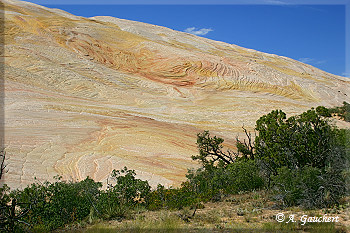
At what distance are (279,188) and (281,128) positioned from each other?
59.2 inches

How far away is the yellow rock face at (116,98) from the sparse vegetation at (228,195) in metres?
2.63

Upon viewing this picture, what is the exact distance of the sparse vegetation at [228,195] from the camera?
546 cm

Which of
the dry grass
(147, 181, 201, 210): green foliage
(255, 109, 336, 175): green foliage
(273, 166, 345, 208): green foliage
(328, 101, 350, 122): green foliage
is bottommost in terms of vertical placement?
the dry grass

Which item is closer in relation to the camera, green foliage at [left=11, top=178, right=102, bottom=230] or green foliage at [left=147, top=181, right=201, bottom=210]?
green foliage at [left=11, top=178, right=102, bottom=230]

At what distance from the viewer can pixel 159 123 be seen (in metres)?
16.3

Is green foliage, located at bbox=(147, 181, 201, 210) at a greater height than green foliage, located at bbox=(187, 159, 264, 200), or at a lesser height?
lesser

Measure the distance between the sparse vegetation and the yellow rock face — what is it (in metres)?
2.63

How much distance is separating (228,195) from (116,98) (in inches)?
534

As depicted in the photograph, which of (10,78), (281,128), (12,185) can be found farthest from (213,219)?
(10,78)

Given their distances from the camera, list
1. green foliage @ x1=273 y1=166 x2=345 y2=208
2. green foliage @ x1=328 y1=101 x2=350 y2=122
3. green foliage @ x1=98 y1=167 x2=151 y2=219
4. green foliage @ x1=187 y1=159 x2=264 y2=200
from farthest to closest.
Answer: green foliage @ x1=328 y1=101 x2=350 y2=122
green foliage @ x1=187 y1=159 x2=264 y2=200
green foliage @ x1=98 y1=167 x2=151 y2=219
green foliage @ x1=273 y1=166 x2=345 y2=208

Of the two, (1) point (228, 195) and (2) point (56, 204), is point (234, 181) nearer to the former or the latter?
(1) point (228, 195)

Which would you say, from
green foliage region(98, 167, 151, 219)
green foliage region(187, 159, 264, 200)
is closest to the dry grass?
green foliage region(98, 167, 151, 219)

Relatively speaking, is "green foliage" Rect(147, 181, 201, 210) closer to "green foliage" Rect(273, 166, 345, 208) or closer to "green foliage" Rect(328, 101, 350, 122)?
"green foliage" Rect(273, 166, 345, 208)

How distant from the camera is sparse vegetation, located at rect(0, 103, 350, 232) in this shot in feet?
17.9
